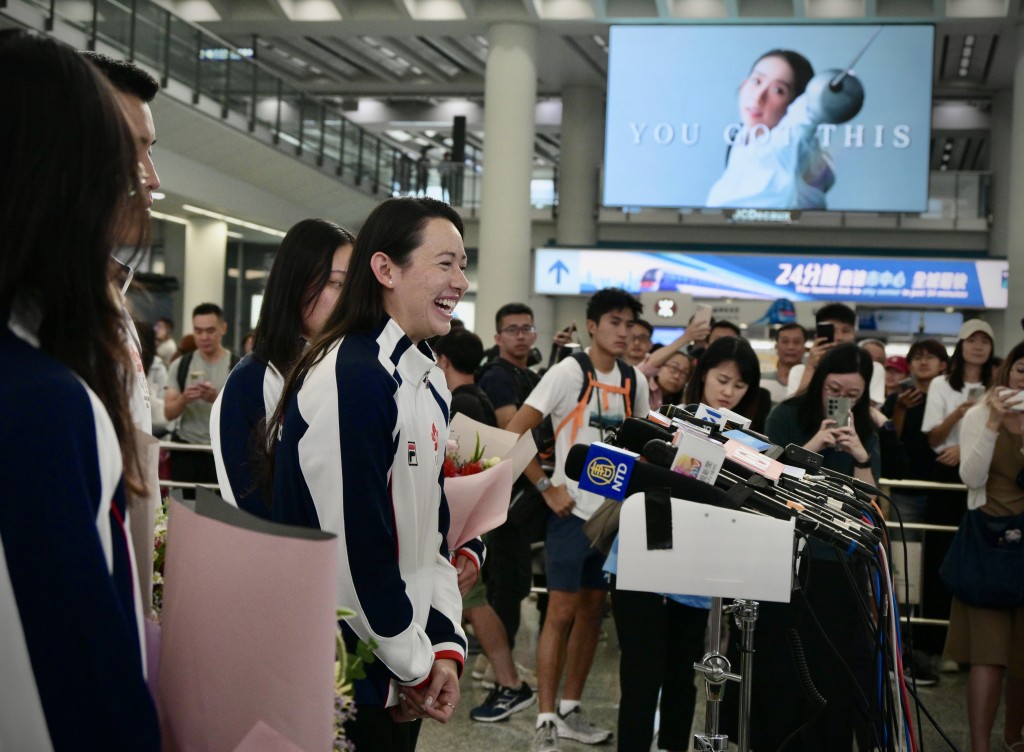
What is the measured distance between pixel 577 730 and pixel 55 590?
12.6 ft

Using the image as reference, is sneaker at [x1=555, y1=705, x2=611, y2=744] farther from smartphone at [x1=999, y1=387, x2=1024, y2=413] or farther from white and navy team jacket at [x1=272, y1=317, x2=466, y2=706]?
white and navy team jacket at [x1=272, y1=317, x2=466, y2=706]

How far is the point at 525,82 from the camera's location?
46.3ft

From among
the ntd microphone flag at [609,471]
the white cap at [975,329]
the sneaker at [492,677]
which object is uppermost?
the white cap at [975,329]

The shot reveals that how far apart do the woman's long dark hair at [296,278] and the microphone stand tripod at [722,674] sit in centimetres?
124

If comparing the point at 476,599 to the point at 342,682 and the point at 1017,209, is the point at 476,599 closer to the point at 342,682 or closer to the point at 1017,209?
the point at 342,682

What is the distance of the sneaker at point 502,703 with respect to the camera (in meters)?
4.90

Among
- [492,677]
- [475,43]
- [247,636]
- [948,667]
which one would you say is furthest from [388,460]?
[475,43]

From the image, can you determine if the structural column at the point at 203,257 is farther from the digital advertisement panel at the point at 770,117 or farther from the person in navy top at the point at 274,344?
Result: the person in navy top at the point at 274,344

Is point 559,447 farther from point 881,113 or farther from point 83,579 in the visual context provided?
point 881,113

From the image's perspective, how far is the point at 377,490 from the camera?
6.36 feet

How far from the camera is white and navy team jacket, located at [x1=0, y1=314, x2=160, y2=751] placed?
40.7 inches

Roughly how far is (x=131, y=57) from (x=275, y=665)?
11.0m

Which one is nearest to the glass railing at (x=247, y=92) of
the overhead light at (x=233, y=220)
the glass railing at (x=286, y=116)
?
the glass railing at (x=286, y=116)

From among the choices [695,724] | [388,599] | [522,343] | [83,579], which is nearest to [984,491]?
[695,724]
